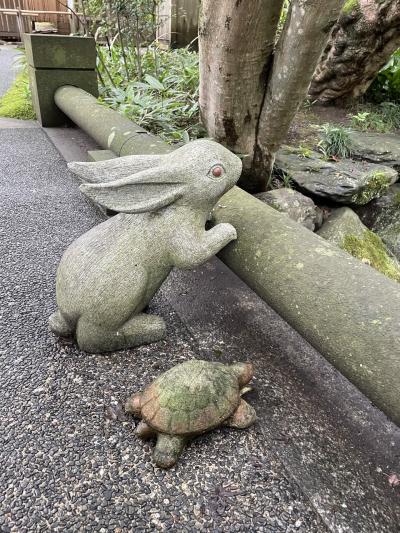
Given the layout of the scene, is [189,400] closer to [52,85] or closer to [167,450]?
[167,450]

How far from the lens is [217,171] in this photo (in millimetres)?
1603

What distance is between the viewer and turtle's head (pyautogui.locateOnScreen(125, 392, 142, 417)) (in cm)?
141

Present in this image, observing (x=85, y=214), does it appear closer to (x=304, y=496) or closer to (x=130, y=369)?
(x=130, y=369)

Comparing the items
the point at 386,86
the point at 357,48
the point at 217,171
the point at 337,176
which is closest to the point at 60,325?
the point at 217,171

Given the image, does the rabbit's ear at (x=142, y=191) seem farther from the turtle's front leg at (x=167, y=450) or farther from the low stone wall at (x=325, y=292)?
the turtle's front leg at (x=167, y=450)

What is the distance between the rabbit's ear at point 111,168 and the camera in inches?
65.5

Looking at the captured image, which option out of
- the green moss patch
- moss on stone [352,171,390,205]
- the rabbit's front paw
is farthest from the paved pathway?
the green moss patch

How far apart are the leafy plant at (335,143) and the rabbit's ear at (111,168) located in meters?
2.78

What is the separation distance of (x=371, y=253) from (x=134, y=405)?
241 cm

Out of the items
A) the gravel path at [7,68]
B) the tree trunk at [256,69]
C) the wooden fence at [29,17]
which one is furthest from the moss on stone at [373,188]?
the wooden fence at [29,17]

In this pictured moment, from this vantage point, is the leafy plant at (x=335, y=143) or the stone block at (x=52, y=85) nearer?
the leafy plant at (x=335, y=143)

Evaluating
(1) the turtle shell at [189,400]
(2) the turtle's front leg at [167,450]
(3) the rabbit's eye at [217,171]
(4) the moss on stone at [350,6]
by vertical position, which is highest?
(4) the moss on stone at [350,6]

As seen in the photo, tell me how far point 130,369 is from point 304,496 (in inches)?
30.4

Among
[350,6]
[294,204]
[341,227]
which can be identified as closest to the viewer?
[294,204]
